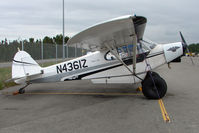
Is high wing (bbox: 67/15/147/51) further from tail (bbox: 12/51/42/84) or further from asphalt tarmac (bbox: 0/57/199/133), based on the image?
tail (bbox: 12/51/42/84)

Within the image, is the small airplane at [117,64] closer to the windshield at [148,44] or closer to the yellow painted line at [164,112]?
the windshield at [148,44]

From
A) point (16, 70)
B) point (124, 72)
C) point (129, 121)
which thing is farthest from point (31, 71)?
point (129, 121)

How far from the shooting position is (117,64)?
746cm

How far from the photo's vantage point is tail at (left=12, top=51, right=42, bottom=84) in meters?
7.85

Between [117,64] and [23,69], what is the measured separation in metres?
3.86

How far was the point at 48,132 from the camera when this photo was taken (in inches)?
158

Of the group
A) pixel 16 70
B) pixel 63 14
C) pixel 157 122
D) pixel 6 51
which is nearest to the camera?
pixel 157 122

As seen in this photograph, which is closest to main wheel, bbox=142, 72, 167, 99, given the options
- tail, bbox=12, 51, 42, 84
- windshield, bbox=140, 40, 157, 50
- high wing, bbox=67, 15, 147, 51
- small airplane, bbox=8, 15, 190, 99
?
small airplane, bbox=8, 15, 190, 99

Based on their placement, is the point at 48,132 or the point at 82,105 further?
the point at 82,105

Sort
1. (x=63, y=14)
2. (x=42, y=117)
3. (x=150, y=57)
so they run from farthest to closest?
1. (x=63, y=14)
2. (x=150, y=57)
3. (x=42, y=117)

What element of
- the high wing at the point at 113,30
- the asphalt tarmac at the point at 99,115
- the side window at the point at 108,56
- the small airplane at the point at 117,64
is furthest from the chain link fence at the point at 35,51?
the high wing at the point at 113,30

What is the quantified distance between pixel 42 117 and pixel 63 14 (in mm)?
15712

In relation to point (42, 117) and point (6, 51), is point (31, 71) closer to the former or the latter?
point (42, 117)

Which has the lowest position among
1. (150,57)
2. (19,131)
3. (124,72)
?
(19,131)
